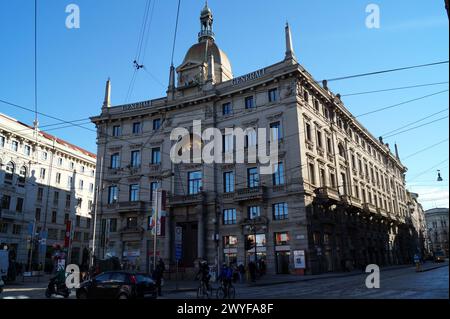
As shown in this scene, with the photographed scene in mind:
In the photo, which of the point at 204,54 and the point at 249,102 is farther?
the point at 204,54

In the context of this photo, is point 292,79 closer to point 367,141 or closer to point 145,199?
point 145,199

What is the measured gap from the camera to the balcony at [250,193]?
34.2 m

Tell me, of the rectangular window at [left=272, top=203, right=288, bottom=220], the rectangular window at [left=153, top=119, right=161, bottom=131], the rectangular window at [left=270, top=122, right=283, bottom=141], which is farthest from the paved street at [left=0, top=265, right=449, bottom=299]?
the rectangular window at [left=153, top=119, right=161, bottom=131]

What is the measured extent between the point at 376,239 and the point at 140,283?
41156 mm

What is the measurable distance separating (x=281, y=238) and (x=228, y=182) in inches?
315

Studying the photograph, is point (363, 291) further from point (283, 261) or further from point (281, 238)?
point (281, 238)

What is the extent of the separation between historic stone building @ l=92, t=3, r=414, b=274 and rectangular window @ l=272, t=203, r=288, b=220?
9cm

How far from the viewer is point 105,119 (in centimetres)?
4591

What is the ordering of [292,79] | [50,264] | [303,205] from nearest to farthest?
[303,205], [292,79], [50,264]

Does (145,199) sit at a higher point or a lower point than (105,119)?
lower

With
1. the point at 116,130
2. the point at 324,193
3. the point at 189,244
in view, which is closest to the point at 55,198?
the point at 116,130

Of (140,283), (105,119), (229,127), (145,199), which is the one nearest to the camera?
(140,283)

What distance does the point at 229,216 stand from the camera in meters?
36.8
